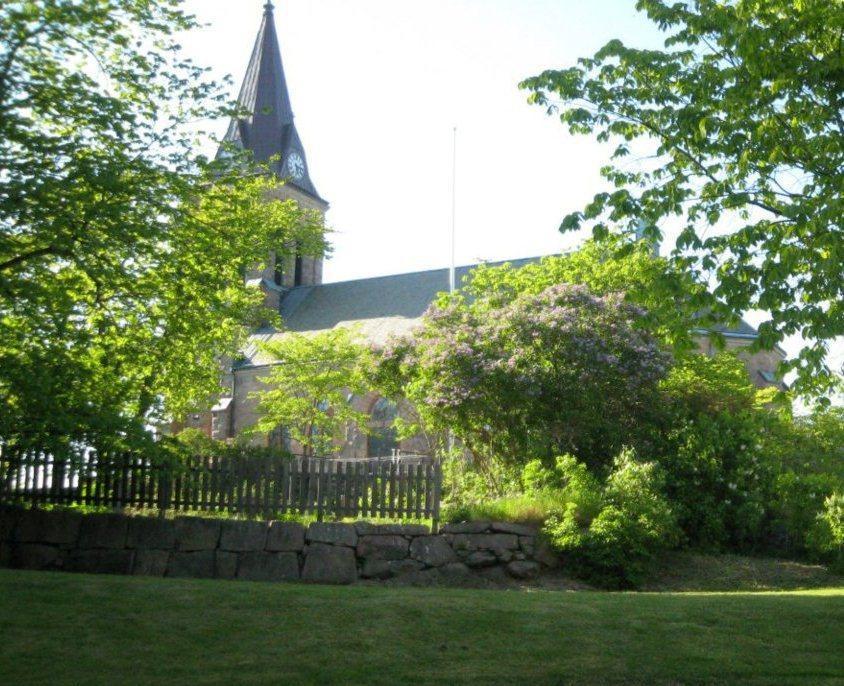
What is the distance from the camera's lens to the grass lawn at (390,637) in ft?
21.4

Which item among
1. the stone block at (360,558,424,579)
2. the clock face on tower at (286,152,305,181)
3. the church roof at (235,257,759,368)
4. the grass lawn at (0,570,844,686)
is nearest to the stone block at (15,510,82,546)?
the grass lawn at (0,570,844,686)

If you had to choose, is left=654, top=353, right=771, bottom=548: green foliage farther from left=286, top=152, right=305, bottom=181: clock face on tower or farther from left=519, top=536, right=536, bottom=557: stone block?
left=286, top=152, right=305, bottom=181: clock face on tower

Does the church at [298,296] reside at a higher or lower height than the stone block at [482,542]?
higher

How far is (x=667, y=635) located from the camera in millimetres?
7793

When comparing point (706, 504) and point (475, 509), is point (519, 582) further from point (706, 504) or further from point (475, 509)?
point (706, 504)

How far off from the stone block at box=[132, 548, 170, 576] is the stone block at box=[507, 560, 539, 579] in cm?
489

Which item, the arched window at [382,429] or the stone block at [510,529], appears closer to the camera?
the stone block at [510,529]

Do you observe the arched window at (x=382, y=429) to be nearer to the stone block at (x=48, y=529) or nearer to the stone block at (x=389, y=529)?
the stone block at (x=389, y=529)

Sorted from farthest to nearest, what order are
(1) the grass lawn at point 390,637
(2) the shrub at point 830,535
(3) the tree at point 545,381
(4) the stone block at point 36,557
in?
(3) the tree at point 545,381, (2) the shrub at point 830,535, (4) the stone block at point 36,557, (1) the grass lawn at point 390,637

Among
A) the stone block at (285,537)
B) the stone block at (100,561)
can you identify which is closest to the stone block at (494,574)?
the stone block at (285,537)

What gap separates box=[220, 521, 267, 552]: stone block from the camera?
12594mm

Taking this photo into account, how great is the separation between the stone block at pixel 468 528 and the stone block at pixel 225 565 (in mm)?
3063

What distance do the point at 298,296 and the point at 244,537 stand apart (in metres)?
42.3

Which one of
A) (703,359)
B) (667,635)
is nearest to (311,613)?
(667,635)
